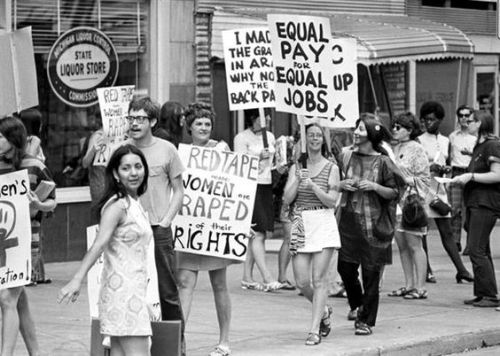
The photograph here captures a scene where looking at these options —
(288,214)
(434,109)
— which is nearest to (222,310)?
(288,214)

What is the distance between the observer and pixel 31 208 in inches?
375

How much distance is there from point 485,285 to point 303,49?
314 cm

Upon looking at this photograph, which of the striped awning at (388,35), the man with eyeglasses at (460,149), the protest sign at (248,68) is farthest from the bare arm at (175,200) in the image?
the striped awning at (388,35)

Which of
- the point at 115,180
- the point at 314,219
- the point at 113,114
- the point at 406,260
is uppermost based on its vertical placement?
the point at 113,114

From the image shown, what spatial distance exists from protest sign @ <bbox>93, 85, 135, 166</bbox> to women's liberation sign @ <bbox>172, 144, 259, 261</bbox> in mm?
2354

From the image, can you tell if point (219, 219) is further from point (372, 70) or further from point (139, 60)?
point (372, 70)

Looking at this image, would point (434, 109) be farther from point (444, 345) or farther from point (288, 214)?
point (444, 345)

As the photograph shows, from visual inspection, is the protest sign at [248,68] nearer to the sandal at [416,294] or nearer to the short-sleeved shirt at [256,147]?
the short-sleeved shirt at [256,147]

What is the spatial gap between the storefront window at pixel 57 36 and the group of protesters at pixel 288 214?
1.76 meters

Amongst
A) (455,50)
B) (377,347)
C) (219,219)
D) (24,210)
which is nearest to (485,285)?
(377,347)

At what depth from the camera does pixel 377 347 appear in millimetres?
10469

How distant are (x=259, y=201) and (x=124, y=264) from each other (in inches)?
245

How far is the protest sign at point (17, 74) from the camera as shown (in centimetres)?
994

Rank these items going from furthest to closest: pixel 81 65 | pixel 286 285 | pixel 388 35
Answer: pixel 388 35, pixel 81 65, pixel 286 285
